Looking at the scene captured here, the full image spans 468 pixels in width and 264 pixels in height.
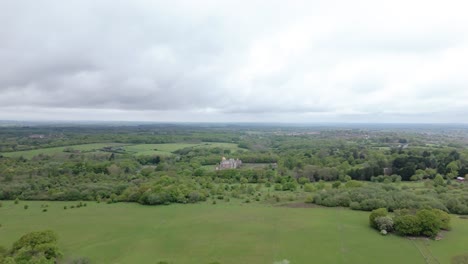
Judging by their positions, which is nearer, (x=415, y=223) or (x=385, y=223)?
(x=415, y=223)

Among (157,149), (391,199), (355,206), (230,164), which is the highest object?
(391,199)

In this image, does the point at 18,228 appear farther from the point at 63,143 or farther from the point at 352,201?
the point at 63,143

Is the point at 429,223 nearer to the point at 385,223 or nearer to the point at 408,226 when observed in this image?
the point at 408,226

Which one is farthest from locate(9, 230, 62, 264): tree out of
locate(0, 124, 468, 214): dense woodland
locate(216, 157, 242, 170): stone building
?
locate(216, 157, 242, 170): stone building

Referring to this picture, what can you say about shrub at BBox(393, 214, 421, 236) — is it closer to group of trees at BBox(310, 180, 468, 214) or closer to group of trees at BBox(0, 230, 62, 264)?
group of trees at BBox(310, 180, 468, 214)

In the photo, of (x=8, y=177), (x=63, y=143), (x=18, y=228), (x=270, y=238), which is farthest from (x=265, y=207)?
(x=63, y=143)

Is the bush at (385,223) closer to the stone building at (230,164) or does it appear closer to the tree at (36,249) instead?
A: the tree at (36,249)

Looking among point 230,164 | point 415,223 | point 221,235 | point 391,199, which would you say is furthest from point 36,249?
point 230,164
